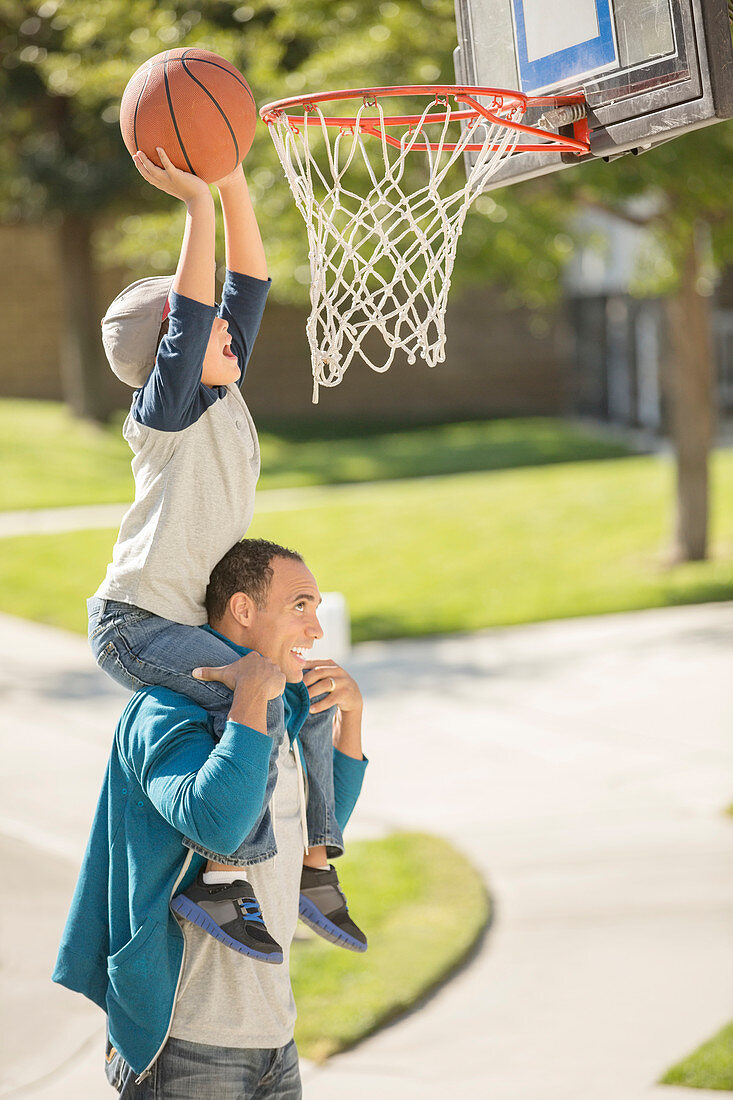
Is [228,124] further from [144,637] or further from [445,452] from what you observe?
[445,452]

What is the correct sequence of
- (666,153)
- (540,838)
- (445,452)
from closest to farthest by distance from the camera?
(540,838), (666,153), (445,452)

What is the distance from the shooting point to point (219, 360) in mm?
2512

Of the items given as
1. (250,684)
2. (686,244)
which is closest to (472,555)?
(686,244)

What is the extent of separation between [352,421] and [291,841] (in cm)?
2330

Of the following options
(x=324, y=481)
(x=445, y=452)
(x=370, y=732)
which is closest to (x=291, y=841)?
(x=370, y=732)

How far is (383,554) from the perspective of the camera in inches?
544

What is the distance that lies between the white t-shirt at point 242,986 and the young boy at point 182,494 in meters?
0.10

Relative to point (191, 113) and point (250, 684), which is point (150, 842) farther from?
point (191, 113)

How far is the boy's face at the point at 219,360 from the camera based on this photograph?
250 centimetres

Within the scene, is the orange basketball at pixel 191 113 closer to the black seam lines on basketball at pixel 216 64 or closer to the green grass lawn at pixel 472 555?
the black seam lines on basketball at pixel 216 64

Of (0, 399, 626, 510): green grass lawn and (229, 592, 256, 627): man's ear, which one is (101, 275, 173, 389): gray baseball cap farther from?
(0, 399, 626, 510): green grass lawn

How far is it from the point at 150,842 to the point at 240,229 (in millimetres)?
1272

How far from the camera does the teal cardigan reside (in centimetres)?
232

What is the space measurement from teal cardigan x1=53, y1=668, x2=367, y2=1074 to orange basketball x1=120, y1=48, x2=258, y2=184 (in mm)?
1072
